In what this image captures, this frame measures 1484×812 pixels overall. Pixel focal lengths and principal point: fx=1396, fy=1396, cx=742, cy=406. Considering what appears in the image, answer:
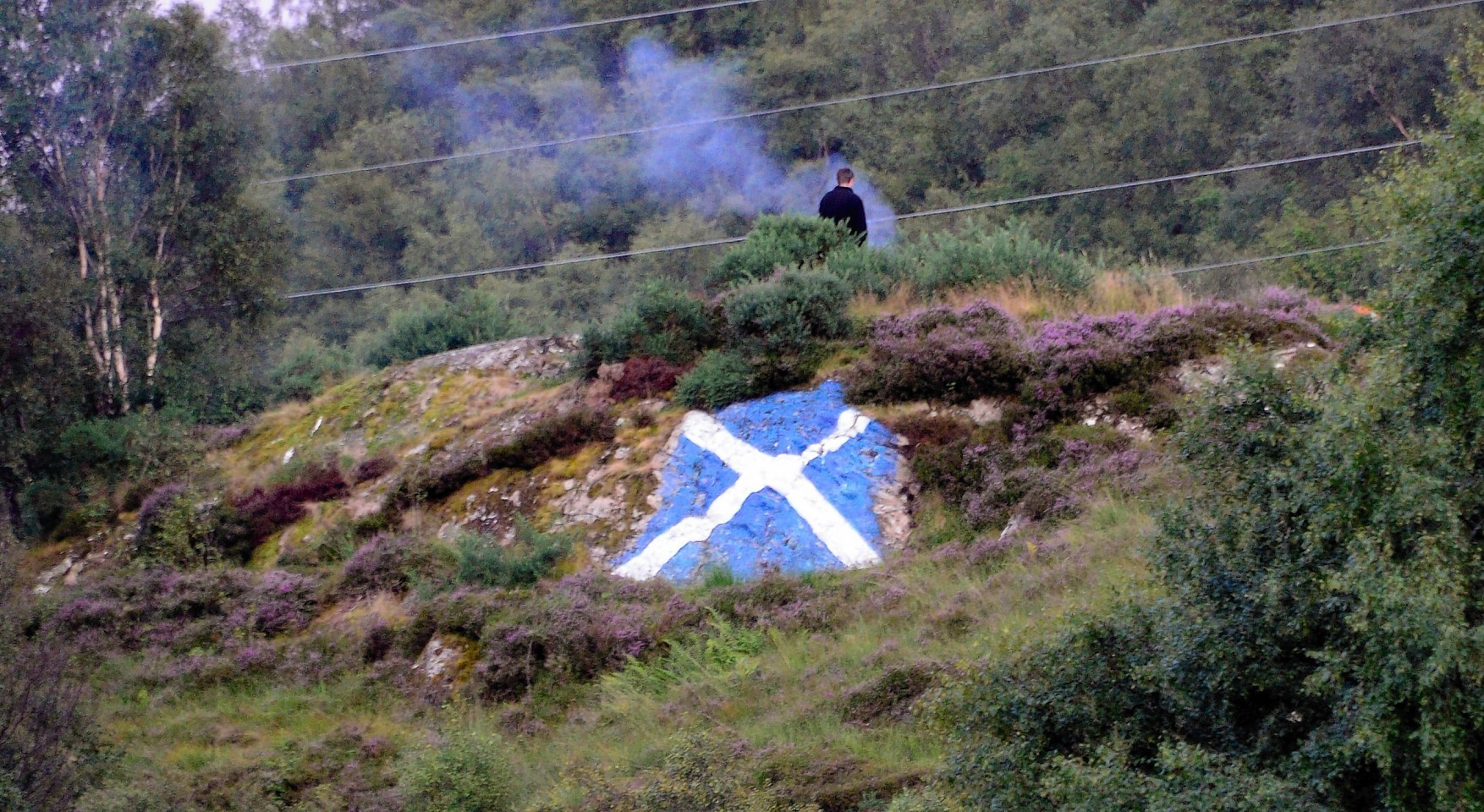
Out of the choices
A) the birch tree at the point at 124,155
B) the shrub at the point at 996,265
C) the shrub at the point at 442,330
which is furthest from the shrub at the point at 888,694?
the birch tree at the point at 124,155

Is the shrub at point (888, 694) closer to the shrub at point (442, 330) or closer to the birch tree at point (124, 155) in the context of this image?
the shrub at point (442, 330)

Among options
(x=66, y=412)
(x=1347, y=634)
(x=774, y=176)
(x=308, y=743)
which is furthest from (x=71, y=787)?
(x=774, y=176)

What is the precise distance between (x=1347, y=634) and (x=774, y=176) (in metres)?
39.0

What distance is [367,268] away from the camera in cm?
4622

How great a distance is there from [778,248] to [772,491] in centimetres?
381

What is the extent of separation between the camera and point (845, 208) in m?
16.4

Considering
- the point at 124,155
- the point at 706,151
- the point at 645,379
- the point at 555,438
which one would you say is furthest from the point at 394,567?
the point at 706,151

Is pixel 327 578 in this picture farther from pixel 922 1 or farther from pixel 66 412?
pixel 922 1

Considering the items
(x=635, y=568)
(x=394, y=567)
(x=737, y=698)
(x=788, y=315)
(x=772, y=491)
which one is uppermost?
(x=788, y=315)

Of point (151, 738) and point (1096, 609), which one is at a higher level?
point (1096, 609)

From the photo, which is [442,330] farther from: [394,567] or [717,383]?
[717,383]

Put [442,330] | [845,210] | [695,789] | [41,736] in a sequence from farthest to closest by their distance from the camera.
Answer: [442,330], [845,210], [41,736], [695,789]

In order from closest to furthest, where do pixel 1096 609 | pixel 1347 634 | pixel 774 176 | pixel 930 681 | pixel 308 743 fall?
pixel 1347 634
pixel 1096 609
pixel 930 681
pixel 308 743
pixel 774 176

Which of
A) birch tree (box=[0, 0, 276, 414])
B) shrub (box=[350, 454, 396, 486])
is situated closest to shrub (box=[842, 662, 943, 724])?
shrub (box=[350, 454, 396, 486])
